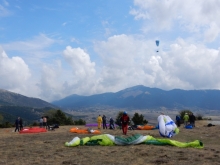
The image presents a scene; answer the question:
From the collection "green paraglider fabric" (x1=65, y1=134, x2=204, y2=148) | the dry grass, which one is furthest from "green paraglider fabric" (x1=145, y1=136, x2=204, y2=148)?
the dry grass

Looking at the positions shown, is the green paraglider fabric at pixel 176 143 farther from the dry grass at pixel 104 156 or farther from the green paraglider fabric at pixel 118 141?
the dry grass at pixel 104 156

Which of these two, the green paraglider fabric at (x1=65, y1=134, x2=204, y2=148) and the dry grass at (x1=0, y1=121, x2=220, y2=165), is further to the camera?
the green paraglider fabric at (x1=65, y1=134, x2=204, y2=148)

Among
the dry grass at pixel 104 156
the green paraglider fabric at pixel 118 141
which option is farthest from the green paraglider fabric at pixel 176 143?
the dry grass at pixel 104 156

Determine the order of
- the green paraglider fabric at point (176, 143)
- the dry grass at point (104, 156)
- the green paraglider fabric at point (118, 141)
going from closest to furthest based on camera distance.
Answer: the dry grass at point (104, 156)
the green paraglider fabric at point (176, 143)
the green paraglider fabric at point (118, 141)

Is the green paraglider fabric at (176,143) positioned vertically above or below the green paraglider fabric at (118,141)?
below

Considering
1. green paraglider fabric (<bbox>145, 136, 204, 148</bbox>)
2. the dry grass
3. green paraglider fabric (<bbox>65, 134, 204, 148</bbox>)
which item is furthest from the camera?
green paraglider fabric (<bbox>65, 134, 204, 148</bbox>)

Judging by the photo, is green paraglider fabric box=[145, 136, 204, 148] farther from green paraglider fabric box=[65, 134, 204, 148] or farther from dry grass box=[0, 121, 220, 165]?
dry grass box=[0, 121, 220, 165]

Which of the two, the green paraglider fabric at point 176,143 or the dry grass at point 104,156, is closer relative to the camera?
the dry grass at point 104,156

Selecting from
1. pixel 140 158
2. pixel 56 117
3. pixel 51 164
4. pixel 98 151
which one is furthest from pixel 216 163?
pixel 56 117

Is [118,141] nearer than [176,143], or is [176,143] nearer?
[176,143]

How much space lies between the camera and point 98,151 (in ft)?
41.9

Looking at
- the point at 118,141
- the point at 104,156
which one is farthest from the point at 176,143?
the point at 104,156

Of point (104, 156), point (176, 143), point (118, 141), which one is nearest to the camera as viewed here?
point (104, 156)

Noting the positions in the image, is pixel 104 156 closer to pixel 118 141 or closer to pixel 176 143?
pixel 118 141
